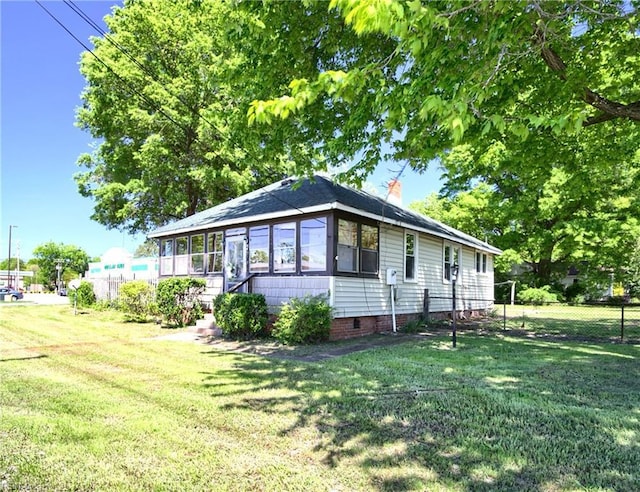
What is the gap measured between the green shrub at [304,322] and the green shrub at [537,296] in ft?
66.7

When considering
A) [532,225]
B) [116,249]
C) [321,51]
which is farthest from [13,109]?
[532,225]

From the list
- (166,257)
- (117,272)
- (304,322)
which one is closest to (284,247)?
(304,322)

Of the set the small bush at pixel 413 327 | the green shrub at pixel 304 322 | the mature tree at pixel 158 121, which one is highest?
the mature tree at pixel 158 121

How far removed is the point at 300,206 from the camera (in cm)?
1120

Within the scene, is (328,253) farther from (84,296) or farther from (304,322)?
(84,296)

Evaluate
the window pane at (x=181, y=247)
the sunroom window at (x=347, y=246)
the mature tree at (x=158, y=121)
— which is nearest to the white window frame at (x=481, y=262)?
the mature tree at (x=158, y=121)

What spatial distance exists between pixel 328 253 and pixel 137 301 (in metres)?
8.05

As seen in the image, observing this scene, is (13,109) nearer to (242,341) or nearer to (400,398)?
(242,341)

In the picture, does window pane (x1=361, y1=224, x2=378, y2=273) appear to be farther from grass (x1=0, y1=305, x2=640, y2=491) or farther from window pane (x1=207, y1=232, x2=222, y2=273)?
window pane (x1=207, y1=232, x2=222, y2=273)

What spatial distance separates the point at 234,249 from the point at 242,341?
15.0 feet

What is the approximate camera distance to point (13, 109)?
11.5 meters

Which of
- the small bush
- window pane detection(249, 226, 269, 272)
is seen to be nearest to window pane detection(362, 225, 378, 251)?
the small bush

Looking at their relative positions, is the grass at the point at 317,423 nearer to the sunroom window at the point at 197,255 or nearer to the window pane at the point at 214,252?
the window pane at the point at 214,252

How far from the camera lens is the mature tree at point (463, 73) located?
3.21 metres
